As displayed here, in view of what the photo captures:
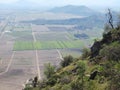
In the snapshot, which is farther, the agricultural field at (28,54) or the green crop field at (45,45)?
the green crop field at (45,45)

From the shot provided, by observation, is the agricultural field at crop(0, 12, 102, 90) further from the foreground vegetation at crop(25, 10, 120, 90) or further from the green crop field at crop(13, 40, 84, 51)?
the foreground vegetation at crop(25, 10, 120, 90)

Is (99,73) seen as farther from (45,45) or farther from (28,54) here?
(45,45)

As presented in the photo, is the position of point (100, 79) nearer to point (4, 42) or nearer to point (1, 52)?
point (1, 52)

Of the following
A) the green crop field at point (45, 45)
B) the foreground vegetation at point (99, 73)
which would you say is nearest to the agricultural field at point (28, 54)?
the green crop field at point (45, 45)

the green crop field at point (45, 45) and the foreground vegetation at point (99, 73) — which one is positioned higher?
the foreground vegetation at point (99, 73)

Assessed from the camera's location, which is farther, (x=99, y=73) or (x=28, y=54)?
(x=28, y=54)

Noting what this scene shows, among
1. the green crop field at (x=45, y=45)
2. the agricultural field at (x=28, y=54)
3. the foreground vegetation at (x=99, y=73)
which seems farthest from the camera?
the green crop field at (x=45, y=45)

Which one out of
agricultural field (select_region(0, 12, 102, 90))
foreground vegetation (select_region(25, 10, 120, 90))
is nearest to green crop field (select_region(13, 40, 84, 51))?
agricultural field (select_region(0, 12, 102, 90))

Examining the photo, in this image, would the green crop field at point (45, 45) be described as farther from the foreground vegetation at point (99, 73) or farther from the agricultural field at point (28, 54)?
the foreground vegetation at point (99, 73)

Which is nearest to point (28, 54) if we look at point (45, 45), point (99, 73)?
point (45, 45)
